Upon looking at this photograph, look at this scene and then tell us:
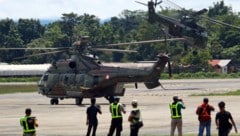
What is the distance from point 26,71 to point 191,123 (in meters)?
110

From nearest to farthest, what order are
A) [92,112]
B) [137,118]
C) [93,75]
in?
1. [137,118]
2. [92,112]
3. [93,75]

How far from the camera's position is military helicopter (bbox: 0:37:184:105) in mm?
56031

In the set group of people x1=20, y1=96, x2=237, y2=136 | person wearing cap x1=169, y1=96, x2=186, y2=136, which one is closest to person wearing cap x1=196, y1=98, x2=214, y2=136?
group of people x1=20, y1=96, x2=237, y2=136

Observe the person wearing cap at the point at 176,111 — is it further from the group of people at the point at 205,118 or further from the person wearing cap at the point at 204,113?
the person wearing cap at the point at 204,113

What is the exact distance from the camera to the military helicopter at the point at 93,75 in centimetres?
5603

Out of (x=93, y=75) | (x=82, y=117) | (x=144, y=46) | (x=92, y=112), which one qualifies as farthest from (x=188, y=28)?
(x=144, y=46)

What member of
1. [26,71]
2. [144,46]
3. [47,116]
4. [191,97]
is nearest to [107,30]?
[144,46]

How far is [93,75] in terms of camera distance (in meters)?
56.7

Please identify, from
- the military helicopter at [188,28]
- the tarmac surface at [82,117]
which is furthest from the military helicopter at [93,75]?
the military helicopter at [188,28]

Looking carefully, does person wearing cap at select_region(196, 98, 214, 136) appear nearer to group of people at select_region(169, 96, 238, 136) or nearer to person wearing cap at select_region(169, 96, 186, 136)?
group of people at select_region(169, 96, 238, 136)

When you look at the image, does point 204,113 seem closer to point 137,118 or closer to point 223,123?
point 137,118

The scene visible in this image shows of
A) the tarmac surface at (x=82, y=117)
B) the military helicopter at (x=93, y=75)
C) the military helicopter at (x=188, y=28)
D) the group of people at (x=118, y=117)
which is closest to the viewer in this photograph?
the group of people at (x=118, y=117)

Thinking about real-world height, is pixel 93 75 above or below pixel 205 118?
below

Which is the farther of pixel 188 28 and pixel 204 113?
pixel 188 28
